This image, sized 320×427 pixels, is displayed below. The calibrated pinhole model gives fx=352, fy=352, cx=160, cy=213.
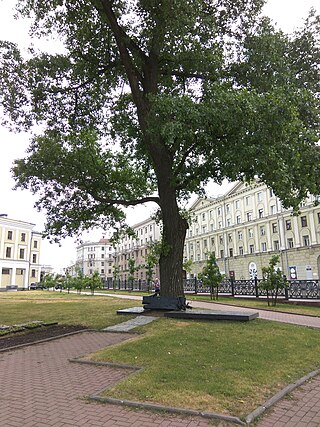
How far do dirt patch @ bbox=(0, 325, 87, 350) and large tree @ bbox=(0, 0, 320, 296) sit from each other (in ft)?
11.2

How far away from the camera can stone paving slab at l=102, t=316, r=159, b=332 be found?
984 cm

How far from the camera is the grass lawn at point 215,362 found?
4.56m

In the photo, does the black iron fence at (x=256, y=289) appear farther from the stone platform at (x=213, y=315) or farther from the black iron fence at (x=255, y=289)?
the stone platform at (x=213, y=315)

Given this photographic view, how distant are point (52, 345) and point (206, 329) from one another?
3830 mm

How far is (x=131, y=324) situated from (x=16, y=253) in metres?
57.9

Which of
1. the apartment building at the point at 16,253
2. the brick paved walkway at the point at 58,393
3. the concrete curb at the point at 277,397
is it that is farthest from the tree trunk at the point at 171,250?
the apartment building at the point at 16,253

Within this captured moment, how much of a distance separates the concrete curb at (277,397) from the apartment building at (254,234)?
36.1 m

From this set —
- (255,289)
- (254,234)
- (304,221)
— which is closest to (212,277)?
(255,289)

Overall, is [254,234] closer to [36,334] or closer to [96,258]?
[36,334]

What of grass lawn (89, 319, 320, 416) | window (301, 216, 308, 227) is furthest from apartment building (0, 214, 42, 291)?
grass lawn (89, 319, 320, 416)

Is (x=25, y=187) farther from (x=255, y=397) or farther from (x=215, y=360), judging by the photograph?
(x=255, y=397)

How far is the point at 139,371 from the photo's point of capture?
571 cm

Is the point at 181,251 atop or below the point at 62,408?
atop

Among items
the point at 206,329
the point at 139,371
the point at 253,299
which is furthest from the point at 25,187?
the point at 253,299
